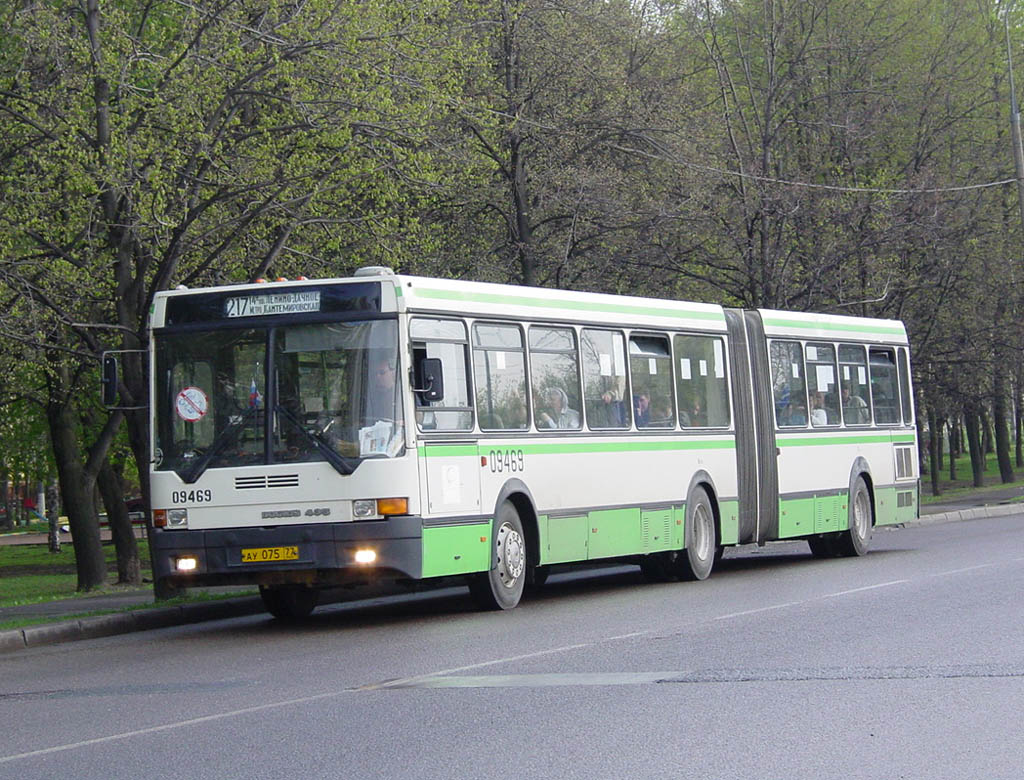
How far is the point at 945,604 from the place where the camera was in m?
14.2

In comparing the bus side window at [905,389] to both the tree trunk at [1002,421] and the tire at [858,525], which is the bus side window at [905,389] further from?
the tree trunk at [1002,421]

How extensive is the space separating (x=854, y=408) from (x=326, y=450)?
10887 millimetres

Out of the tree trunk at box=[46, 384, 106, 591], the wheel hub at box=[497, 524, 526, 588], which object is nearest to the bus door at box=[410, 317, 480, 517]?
the wheel hub at box=[497, 524, 526, 588]

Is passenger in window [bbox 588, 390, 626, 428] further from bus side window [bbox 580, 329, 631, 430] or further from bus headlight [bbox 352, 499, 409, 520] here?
bus headlight [bbox 352, 499, 409, 520]

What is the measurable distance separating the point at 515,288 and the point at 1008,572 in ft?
19.2

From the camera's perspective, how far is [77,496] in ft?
97.7

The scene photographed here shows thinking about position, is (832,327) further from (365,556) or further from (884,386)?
(365,556)

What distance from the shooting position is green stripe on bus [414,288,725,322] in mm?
15617

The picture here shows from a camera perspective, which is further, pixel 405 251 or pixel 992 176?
pixel 992 176

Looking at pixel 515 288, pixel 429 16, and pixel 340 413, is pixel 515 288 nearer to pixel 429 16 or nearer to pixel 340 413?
pixel 340 413

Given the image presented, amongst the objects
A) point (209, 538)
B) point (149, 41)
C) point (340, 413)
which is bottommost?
point (209, 538)

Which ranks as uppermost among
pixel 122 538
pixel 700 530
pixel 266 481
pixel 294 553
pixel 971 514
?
pixel 266 481

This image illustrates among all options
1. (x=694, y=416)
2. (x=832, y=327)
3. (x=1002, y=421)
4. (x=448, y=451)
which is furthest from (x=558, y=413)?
(x=1002, y=421)

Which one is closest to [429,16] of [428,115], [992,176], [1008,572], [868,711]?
[428,115]
